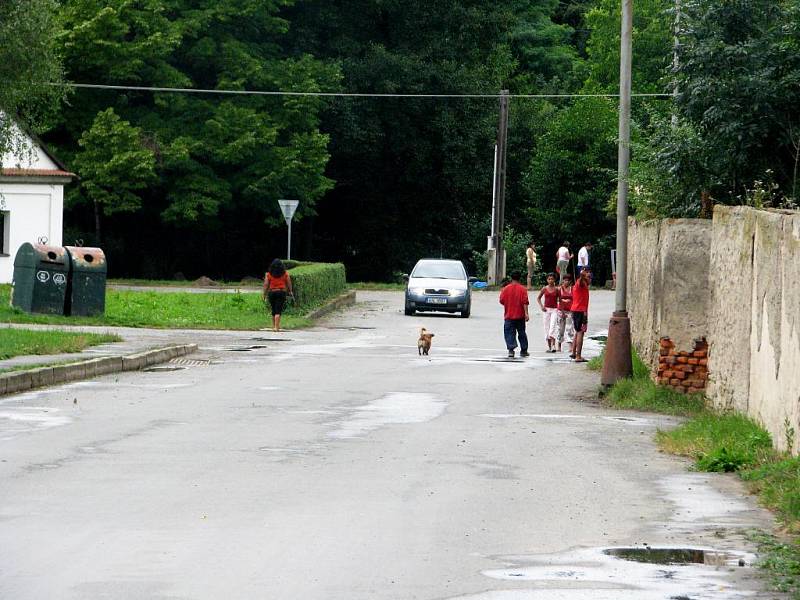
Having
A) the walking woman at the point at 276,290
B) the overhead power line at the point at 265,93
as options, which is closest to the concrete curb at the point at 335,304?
the walking woman at the point at 276,290

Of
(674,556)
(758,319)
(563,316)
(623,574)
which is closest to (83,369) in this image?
(758,319)

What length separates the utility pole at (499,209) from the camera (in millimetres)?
56188

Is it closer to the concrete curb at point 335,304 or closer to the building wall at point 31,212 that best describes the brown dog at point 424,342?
the concrete curb at point 335,304

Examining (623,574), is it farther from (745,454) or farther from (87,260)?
(87,260)

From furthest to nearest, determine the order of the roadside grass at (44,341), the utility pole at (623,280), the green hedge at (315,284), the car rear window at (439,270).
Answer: the car rear window at (439,270) < the green hedge at (315,284) < the roadside grass at (44,341) < the utility pole at (623,280)

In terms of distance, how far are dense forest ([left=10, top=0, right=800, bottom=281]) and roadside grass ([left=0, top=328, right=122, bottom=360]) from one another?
28.5 metres

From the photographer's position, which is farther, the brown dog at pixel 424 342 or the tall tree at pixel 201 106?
the tall tree at pixel 201 106

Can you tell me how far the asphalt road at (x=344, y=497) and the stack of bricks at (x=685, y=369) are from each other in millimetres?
983

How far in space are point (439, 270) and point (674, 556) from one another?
1303 inches

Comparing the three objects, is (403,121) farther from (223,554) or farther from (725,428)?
(223,554)

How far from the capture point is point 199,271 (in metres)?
62.4

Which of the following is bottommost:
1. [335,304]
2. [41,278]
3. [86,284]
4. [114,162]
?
[335,304]

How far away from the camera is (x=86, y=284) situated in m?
32.4

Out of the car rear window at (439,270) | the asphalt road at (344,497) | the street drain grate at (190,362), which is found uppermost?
the car rear window at (439,270)
